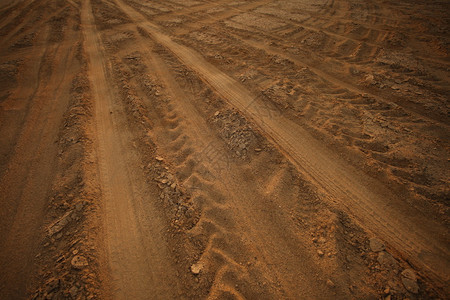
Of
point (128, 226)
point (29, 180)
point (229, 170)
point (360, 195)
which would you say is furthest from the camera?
point (229, 170)

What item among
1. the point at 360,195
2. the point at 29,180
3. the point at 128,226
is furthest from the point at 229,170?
the point at 29,180

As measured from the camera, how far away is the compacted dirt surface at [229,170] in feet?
9.80

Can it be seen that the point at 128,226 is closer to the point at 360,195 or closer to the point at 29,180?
the point at 29,180

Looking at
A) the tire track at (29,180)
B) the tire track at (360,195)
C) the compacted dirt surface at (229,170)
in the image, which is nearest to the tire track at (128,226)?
the compacted dirt surface at (229,170)

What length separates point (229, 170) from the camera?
173 inches

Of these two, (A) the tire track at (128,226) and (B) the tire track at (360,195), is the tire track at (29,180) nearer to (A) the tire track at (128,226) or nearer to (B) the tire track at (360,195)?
(A) the tire track at (128,226)

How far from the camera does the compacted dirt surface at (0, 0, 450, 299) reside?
2986 mm

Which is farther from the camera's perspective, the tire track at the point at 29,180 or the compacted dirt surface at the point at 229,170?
the tire track at the point at 29,180

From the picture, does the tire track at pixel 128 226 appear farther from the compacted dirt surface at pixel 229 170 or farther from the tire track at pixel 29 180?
the tire track at pixel 29 180

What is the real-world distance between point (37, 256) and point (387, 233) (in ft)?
20.1

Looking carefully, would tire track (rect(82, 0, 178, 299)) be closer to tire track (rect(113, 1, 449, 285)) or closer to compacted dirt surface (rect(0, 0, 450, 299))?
compacted dirt surface (rect(0, 0, 450, 299))

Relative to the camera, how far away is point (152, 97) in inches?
248

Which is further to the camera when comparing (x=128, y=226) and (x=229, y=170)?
(x=229, y=170)

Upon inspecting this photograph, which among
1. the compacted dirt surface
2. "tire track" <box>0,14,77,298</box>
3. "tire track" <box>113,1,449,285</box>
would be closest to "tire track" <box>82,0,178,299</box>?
the compacted dirt surface
